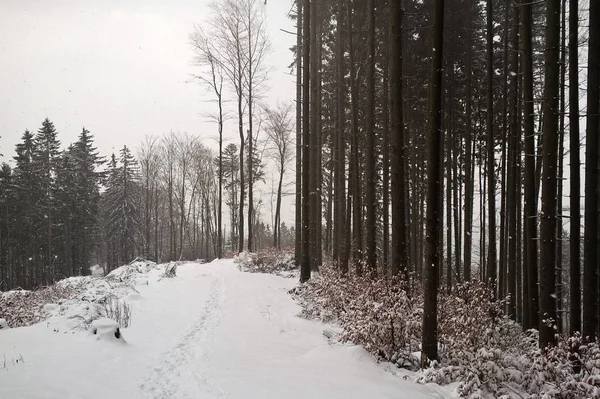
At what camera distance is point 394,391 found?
468 cm

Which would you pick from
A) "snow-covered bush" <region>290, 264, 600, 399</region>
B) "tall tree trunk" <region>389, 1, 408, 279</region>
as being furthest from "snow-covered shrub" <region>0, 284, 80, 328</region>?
"tall tree trunk" <region>389, 1, 408, 279</region>

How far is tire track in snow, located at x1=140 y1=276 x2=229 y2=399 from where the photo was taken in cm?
480

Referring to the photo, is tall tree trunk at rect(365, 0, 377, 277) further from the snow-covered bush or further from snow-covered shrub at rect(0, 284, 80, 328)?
snow-covered shrub at rect(0, 284, 80, 328)

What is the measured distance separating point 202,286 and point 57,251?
31457mm

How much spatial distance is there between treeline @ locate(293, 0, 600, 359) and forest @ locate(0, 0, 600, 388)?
0.18 feet

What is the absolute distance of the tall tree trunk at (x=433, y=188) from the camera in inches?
223

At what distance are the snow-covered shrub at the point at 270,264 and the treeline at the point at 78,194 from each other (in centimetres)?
1242

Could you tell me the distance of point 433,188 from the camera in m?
5.73

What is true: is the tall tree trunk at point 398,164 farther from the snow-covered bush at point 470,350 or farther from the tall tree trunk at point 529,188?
the tall tree trunk at point 529,188

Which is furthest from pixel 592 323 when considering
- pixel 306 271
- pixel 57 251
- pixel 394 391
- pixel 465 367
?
pixel 57 251

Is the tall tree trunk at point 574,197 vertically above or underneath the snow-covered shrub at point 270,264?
above

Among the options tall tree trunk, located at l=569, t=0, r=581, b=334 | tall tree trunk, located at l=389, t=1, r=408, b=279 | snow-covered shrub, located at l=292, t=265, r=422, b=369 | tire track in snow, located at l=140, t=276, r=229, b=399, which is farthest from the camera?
tall tree trunk, located at l=389, t=1, r=408, b=279

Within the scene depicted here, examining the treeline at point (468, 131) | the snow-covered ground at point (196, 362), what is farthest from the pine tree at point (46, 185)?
the snow-covered ground at point (196, 362)

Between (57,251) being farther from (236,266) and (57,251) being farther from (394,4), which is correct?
(394,4)
